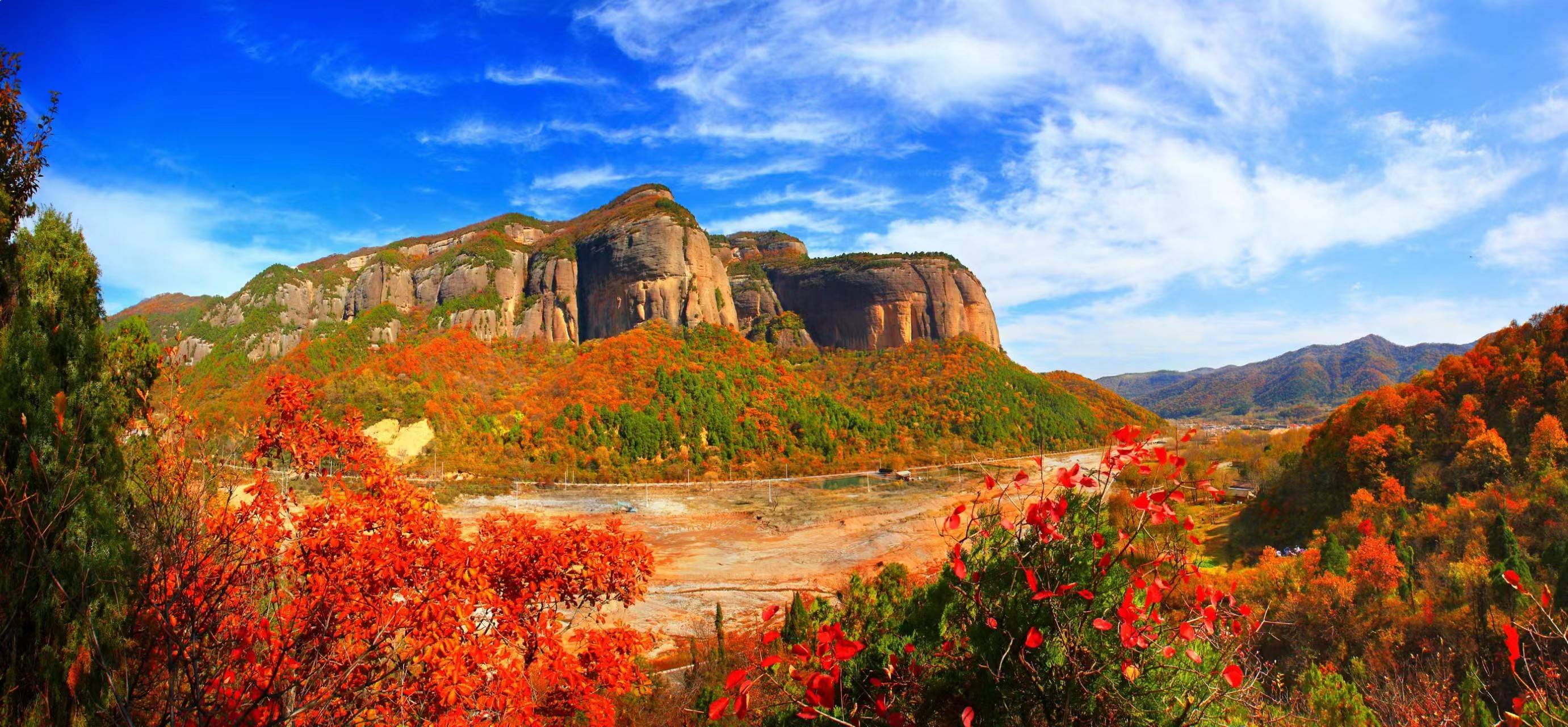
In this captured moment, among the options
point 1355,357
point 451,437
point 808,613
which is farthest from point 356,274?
point 1355,357

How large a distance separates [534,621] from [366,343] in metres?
77.9

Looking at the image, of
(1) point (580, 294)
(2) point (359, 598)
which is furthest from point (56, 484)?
(1) point (580, 294)

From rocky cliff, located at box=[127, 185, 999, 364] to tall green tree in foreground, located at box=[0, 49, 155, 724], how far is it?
75.3m

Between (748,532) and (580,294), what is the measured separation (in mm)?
57524

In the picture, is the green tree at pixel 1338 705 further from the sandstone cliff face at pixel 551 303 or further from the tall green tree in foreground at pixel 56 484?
the sandstone cliff face at pixel 551 303

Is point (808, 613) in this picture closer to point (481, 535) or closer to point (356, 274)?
point (481, 535)

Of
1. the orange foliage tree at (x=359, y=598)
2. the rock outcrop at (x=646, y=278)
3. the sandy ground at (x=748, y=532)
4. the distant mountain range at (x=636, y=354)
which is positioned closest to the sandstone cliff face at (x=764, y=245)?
the distant mountain range at (x=636, y=354)

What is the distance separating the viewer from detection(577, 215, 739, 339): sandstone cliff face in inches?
3162

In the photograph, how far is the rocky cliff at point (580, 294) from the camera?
76312mm

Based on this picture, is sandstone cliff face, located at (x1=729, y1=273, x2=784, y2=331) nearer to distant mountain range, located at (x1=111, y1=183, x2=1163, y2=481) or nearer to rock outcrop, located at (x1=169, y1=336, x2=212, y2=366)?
distant mountain range, located at (x1=111, y1=183, x2=1163, y2=481)

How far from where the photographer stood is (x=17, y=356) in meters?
4.26

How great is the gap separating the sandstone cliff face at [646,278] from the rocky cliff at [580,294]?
188mm

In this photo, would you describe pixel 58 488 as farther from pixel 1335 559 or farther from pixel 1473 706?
pixel 1335 559

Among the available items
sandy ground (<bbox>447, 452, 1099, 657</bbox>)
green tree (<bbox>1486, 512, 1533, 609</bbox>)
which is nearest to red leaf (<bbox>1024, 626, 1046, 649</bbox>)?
green tree (<bbox>1486, 512, 1533, 609</bbox>)
